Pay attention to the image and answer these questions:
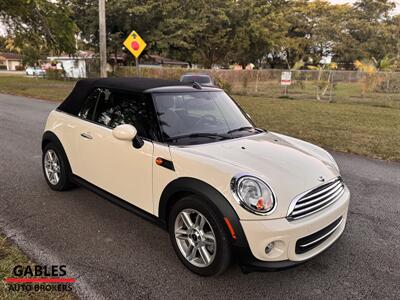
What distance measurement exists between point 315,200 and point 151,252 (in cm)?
158

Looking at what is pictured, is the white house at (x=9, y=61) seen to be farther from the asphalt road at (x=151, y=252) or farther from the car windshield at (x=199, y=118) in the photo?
the car windshield at (x=199, y=118)

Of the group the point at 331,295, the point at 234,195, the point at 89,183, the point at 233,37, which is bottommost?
the point at 331,295

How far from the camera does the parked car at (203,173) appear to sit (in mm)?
2539

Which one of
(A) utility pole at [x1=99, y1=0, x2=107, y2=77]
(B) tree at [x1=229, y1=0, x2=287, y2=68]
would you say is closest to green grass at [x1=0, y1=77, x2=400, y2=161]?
(A) utility pole at [x1=99, y1=0, x2=107, y2=77]

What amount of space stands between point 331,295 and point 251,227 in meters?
0.91

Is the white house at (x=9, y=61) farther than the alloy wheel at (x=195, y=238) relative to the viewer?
Yes

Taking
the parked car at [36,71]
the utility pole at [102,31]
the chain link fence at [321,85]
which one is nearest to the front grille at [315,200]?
the chain link fence at [321,85]

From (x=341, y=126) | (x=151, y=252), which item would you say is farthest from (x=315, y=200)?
(x=341, y=126)

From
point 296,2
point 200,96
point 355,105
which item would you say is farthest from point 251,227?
point 296,2

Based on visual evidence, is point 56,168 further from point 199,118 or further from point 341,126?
point 341,126

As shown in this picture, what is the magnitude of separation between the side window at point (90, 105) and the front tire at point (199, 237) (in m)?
1.74

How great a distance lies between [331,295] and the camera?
8.80 ft

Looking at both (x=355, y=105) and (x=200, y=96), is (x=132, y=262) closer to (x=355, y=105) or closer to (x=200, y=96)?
(x=200, y=96)

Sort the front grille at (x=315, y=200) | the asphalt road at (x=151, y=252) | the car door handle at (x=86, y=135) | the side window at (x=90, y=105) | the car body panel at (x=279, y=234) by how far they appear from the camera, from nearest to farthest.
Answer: the car body panel at (x=279, y=234), the front grille at (x=315, y=200), the asphalt road at (x=151, y=252), the car door handle at (x=86, y=135), the side window at (x=90, y=105)
